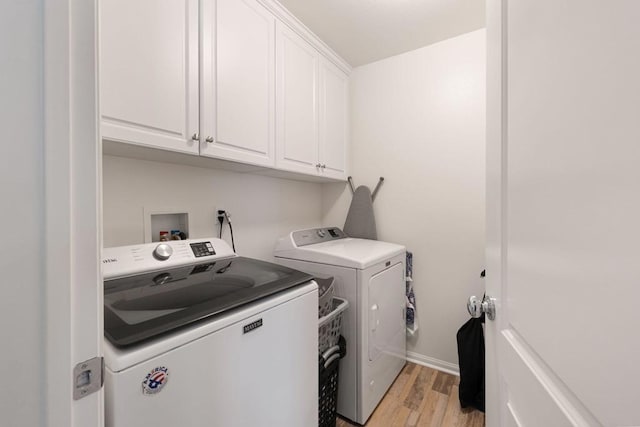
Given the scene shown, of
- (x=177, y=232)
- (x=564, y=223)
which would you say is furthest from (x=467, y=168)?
(x=177, y=232)

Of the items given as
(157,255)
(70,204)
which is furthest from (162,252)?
(70,204)

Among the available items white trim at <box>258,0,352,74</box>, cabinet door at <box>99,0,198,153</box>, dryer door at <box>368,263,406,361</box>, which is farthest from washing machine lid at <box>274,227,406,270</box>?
white trim at <box>258,0,352,74</box>

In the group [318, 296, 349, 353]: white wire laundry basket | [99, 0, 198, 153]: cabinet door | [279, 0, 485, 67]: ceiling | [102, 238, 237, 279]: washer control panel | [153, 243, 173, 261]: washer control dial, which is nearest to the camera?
[99, 0, 198, 153]: cabinet door

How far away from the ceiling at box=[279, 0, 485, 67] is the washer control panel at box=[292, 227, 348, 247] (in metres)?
1.49

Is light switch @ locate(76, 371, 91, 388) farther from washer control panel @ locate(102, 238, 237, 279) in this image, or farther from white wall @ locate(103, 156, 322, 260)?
white wall @ locate(103, 156, 322, 260)

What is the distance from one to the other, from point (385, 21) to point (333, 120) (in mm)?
764

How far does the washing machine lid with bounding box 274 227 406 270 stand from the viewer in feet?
5.22

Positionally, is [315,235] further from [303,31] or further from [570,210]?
[570,210]

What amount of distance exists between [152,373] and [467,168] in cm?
217

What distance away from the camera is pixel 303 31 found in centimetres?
184

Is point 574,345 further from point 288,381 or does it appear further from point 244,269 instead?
point 244,269

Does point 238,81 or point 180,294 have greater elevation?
point 238,81

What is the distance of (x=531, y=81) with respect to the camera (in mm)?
543

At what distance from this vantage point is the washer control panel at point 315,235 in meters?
1.90
